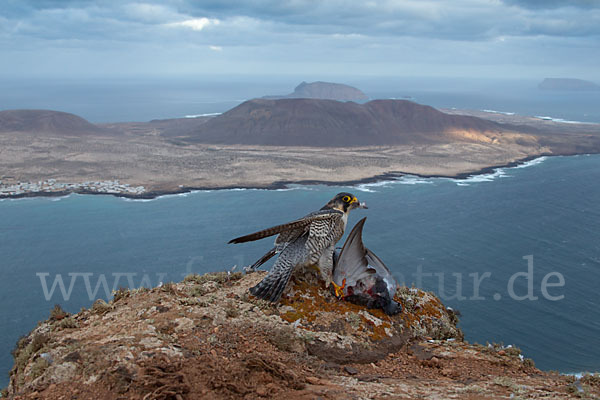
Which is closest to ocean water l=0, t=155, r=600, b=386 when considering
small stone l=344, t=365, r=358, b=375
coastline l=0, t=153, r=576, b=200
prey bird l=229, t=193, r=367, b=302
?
coastline l=0, t=153, r=576, b=200

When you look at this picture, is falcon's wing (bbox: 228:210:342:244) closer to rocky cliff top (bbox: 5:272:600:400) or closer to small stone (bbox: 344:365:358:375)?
rocky cliff top (bbox: 5:272:600:400)

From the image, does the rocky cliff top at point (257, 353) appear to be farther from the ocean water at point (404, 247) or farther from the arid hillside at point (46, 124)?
the arid hillside at point (46, 124)

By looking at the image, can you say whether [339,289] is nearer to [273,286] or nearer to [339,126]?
[273,286]

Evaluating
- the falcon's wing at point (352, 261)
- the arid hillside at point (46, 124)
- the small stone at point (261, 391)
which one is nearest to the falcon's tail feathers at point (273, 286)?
the falcon's wing at point (352, 261)

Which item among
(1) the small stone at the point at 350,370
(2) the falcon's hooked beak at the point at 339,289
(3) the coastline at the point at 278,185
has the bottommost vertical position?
(3) the coastline at the point at 278,185

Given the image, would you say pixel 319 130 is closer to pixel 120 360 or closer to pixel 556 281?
pixel 556 281

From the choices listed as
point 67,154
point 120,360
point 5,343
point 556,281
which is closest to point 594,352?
point 556,281
